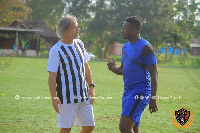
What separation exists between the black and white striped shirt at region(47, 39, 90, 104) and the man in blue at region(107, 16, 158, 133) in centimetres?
64

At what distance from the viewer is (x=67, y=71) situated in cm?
394

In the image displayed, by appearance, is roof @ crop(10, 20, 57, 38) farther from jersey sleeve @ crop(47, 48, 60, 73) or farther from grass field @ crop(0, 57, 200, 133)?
jersey sleeve @ crop(47, 48, 60, 73)

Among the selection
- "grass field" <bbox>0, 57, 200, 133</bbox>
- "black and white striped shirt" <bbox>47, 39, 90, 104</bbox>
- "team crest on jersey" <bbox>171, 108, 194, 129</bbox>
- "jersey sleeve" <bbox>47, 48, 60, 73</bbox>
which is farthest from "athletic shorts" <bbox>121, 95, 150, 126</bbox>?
"team crest on jersey" <bbox>171, 108, 194, 129</bbox>

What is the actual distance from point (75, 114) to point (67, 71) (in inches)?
22.8

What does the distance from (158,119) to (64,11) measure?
46.4 m

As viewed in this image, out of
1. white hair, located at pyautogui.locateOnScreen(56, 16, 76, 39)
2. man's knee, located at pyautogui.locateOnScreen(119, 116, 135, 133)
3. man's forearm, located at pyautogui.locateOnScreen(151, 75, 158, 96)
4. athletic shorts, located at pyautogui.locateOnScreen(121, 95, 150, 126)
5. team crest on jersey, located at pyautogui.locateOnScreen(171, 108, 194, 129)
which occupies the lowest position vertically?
team crest on jersey, located at pyautogui.locateOnScreen(171, 108, 194, 129)

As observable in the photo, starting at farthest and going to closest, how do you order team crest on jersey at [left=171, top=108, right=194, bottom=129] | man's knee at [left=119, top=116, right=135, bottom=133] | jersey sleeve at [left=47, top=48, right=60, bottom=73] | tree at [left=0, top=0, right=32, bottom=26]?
tree at [left=0, top=0, right=32, bottom=26]
team crest on jersey at [left=171, top=108, right=194, bottom=129]
man's knee at [left=119, top=116, right=135, bottom=133]
jersey sleeve at [left=47, top=48, right=60, bottom=73]

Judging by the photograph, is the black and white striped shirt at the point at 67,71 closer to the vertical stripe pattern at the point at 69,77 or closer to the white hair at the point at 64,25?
the vertical stripe pattern at the point at 69,77

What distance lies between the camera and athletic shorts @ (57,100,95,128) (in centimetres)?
397

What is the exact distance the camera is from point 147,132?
19.5ft

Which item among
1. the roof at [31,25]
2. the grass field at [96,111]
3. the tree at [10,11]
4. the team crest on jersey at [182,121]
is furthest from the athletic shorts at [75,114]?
the tree at [10,11]

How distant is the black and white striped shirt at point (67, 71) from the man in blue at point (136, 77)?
64 centimetres

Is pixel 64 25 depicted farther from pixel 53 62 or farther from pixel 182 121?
pixel 182 121

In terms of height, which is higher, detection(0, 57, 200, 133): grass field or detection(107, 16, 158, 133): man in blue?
detection(107, 16, 158, 133): man in blue
